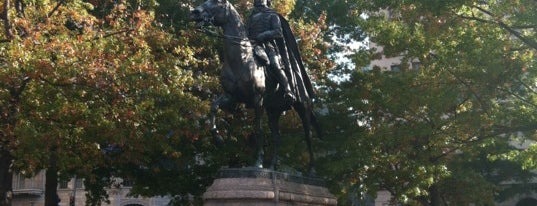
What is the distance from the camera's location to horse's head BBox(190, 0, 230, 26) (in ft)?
37.2

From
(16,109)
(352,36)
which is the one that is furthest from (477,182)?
(16,109)

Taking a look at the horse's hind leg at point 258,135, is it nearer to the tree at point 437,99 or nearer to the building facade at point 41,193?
the tree at point 437,99

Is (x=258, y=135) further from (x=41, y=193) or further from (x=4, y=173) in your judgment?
(x=41, y=193)

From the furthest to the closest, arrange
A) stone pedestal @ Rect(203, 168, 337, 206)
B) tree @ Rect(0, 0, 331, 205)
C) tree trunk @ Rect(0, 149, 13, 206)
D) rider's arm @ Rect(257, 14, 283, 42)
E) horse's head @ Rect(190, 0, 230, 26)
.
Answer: tree trunk @ Rect(0, 149, 13, 206)
tree @ Rect(0, 0, 331, 205)
rider's arm @ Rect(257, 14, 283, 42)
horse's head @ Rect(190, 0, 230, 26)
stone pedestal @ Rect(203, 168, 337, 206)

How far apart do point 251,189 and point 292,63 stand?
3.41 metres

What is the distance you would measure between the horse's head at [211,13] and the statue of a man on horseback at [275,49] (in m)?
0.77

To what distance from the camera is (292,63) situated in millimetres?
12961

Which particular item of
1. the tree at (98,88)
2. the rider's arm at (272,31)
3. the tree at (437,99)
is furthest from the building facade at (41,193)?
the rider's arm at (272,31)

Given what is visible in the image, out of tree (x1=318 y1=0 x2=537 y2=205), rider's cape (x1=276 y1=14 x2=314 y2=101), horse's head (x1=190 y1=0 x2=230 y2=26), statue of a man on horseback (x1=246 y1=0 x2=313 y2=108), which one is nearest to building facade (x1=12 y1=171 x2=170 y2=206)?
tree (x1=318 y1=0 x2=537 y2=205)

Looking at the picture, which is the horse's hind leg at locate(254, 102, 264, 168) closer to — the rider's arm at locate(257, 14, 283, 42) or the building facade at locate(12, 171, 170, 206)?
the rider's arm at locate(257, 14, 283, 42)

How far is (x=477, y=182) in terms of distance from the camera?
955 inches

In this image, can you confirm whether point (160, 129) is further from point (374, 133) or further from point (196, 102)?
point (374, 133)

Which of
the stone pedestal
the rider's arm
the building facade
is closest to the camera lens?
the stone pedestal

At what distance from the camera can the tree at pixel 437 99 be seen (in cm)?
1650
